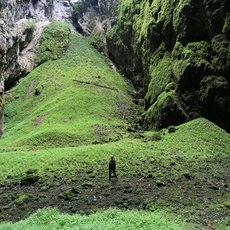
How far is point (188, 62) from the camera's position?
1877 inches

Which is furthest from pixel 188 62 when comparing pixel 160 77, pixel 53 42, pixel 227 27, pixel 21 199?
pixel 53 42

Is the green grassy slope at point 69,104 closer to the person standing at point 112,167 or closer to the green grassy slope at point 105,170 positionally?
the green grassy slope at point 105,170

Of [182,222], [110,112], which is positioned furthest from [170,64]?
[182,222]

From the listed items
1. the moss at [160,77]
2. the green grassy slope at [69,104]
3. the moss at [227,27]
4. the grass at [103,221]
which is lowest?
the green grassy slope at [69,104]

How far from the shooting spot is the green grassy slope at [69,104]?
158ft

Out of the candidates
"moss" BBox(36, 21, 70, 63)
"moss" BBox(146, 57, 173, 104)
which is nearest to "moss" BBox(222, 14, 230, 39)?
"moss" BBox(146, 57, 173, 104)

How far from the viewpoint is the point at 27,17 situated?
3999 inches

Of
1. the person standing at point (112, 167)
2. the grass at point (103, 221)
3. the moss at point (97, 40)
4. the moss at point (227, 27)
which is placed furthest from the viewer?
the moss at point (97, 40)

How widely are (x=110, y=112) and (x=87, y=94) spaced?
851 centimetres

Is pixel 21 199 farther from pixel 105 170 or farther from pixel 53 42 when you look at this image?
pixel 53 42

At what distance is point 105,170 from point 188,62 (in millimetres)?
22845

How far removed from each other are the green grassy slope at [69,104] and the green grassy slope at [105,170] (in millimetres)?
274

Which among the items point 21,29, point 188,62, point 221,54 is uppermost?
point 21,29

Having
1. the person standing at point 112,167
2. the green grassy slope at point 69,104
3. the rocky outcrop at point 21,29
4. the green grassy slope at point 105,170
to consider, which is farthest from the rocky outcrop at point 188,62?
the rocky outcrop at point 21,29
